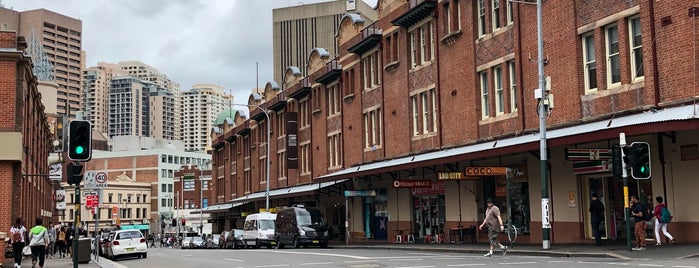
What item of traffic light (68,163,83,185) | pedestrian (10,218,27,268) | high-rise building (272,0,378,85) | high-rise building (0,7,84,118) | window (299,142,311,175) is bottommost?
pedestrian (10,218,27,268)

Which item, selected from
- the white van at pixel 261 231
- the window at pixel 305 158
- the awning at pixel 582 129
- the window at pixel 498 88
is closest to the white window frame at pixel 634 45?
the awning at pixel 582 129

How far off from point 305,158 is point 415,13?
20.5 metres

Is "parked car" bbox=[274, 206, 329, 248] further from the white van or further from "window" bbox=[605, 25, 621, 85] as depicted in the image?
"window" bbox=[605, 25, 621, 85]

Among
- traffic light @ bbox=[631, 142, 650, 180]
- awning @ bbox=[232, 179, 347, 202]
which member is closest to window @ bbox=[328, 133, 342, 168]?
awning @ bbox=[232, 179, 347, 202]

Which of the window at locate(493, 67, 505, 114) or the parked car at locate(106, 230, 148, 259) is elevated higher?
the window at locate(493, 67, 505, 114)

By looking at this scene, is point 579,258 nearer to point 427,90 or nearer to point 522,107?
point 522,107

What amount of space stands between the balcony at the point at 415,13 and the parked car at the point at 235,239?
1613cm

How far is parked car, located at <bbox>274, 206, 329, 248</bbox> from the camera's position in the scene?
1479 inches

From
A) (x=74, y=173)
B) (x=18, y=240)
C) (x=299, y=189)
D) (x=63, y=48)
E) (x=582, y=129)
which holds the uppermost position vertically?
(x=63, y=48)

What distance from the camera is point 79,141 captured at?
1326 centimetres

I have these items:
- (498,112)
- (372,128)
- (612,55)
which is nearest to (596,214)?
(612,55)

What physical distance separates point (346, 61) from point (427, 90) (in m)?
11.1

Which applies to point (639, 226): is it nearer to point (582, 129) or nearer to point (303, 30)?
point (582, 129)

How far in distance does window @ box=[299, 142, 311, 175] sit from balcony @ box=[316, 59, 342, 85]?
20.4 ft
